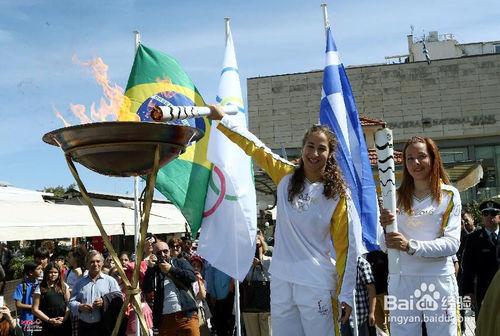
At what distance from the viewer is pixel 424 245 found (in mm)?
3963

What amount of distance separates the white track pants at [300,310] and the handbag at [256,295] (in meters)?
4.43

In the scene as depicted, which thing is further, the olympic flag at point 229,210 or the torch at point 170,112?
the olympic flag at point 229,210

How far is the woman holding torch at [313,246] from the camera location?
3.87 meters

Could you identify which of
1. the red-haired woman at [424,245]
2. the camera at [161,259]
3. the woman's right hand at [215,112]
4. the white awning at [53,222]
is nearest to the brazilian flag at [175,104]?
the camera at [161,259]

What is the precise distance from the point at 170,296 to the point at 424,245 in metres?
3.89

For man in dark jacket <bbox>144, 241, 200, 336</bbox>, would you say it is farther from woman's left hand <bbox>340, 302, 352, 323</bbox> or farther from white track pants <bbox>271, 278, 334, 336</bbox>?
woman's left hand <bbox>340, 302, 352, 323</bbox>

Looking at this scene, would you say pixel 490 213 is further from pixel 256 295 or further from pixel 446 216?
pixel 446 216

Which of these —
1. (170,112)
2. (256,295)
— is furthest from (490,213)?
(170,112)

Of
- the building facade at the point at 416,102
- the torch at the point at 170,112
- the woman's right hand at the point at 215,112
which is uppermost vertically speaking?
the building facade at the point at 416,102

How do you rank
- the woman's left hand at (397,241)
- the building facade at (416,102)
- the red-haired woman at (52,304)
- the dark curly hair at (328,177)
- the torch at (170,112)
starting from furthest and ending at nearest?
the building facade at (416,102), the red-haired woman at (52,304), the dark curly hair at (328,177), the woman's left hand at (397,241), the torch at (170,112)

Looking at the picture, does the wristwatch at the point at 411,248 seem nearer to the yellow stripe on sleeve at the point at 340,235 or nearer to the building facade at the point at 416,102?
the yellow stripe on sleeve at the point at 340,235

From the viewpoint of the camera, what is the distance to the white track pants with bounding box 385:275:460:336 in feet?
13.0

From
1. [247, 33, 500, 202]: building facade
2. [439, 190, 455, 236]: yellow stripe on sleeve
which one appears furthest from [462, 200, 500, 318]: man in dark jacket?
[247, 33, 500, 202]: building facade

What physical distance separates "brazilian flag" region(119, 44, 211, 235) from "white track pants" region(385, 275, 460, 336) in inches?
130
